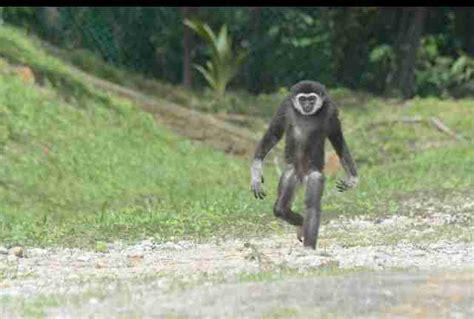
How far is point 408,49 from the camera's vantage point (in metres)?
33.8

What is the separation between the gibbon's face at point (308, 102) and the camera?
41.2 ft

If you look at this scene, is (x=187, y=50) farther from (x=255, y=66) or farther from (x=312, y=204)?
(x=312, y=204)

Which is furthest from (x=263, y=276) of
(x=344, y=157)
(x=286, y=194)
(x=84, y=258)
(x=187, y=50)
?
(x=187, y=50)

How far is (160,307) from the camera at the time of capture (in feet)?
28.6

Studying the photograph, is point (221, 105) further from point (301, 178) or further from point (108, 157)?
point (301, 178)

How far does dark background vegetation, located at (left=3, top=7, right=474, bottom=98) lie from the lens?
33.0 m

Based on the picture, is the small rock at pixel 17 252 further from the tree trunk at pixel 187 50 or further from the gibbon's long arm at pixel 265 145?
the tree trunk at pixel 187 50

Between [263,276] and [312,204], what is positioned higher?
[312,204]

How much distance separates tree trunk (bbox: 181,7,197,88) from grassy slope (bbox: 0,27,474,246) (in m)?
5.01

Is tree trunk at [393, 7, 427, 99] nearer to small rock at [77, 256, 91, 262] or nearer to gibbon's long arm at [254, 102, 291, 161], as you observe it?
gibbon's long arm at [254, 102, 291, 161]

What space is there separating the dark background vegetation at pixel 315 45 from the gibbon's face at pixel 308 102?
1959cm

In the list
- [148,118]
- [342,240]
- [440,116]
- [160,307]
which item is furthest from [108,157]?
[160,307]

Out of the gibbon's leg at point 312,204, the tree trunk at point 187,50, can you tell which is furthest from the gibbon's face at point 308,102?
the tree trunk at point 187,50

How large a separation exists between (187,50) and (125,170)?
11606 millimetres
